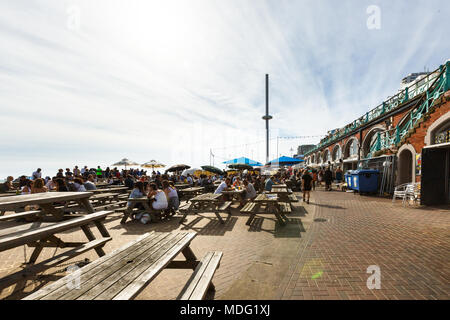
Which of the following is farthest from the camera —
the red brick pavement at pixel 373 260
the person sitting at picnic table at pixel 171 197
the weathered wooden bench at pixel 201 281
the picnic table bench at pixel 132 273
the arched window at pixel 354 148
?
the arched window at pixel 354 148

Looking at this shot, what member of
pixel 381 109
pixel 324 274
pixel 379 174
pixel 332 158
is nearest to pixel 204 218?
pixel 324 274

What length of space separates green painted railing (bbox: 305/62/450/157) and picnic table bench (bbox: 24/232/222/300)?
12.7 metres

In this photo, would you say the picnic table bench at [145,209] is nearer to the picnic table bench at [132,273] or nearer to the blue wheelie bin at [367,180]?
the picnic table bench at [132,273]

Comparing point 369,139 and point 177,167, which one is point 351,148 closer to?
point 369,139

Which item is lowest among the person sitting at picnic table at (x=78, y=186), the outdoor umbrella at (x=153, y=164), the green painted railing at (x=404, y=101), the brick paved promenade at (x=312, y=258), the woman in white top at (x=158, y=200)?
the brick paved promenade at (x=312, y=258)

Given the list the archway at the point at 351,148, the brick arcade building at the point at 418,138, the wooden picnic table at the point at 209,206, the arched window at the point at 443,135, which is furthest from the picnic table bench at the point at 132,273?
the archway at the point at 351,148

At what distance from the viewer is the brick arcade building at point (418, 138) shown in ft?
27.9

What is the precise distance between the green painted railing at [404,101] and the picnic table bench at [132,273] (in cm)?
1269

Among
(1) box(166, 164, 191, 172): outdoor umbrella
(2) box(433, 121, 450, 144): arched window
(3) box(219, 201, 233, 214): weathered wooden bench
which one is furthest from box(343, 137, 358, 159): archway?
(3) box(219, 201, 233, 214): weathered wooden bench

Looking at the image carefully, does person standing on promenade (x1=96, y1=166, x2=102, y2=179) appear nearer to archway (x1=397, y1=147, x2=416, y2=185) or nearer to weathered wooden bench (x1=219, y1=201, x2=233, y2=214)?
weathered wooden bench (x1=219, y1=201, x2=233, y2=214)

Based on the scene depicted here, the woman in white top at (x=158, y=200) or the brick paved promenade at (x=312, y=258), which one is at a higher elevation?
the woman in white top at (x=158, y=200)

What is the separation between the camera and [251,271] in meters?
3.37

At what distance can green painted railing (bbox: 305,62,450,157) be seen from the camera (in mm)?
9552

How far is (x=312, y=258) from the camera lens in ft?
12.4
